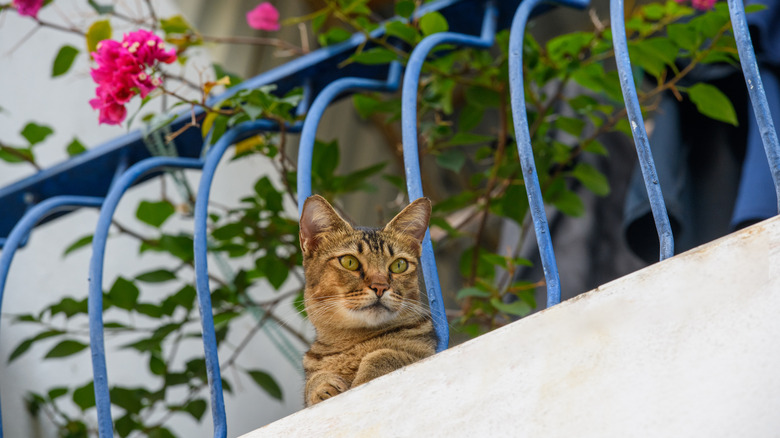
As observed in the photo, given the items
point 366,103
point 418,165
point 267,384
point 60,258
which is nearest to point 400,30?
point 366,103

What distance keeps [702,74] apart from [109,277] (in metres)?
2.21

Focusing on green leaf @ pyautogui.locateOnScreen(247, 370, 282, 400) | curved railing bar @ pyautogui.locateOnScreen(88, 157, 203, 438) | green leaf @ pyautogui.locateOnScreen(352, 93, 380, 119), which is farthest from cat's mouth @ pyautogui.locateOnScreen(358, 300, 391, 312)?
green leaf @ pyautogui.locateOnScreen(247, 370, 282, 400)

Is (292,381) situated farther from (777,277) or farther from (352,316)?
(777,277)

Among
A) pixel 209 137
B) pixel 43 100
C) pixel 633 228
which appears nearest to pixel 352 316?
pixel 209 137

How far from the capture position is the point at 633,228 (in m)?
2.39

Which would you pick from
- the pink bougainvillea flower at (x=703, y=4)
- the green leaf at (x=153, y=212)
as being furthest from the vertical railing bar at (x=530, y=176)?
the green leaf at (x=153, y=212)

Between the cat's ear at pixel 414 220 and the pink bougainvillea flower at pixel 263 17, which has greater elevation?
the pink bougainvillea flower at pixel 263 17

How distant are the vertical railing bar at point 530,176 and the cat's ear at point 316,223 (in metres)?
0.45

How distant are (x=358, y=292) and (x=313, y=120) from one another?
1.31ft

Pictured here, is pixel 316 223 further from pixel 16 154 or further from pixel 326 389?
pixel 16 154

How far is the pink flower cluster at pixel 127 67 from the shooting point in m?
1.86

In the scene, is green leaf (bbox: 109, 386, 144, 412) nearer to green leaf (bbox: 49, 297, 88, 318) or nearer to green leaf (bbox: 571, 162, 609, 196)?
green leaf (bbox: 49, 297, 88, 318)

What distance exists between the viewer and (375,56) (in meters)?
2.12

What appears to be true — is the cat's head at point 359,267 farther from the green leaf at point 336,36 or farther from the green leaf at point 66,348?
the green leaf at point 66,348
